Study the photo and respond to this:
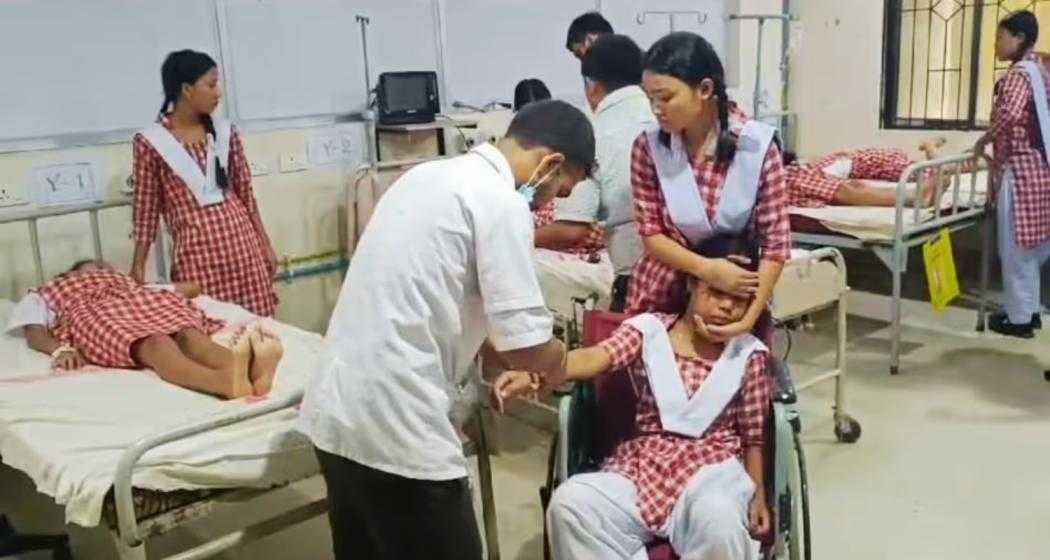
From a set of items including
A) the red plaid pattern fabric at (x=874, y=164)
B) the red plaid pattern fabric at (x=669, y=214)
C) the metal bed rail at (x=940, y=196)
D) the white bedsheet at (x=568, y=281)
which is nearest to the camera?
the red plaid pattern fabric at (x=669, y=214)

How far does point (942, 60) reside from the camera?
17.2ft

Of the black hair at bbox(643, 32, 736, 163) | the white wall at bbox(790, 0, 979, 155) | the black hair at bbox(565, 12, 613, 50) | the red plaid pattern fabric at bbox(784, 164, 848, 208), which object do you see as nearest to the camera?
the black hair at bbox(643, 32, 736, 163)

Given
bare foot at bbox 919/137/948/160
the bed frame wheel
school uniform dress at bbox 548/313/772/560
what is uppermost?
bare foot at bbox 919/137/948/160

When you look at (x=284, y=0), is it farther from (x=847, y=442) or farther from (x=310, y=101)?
(x=847, y=442)

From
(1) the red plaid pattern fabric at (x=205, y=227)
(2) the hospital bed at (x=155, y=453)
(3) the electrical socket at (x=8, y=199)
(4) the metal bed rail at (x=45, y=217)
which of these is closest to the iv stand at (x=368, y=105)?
(1) the red plaid pattern fabric at (x=205, y=227)

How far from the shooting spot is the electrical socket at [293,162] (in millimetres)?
3939

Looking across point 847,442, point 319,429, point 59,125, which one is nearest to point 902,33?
point 847,442

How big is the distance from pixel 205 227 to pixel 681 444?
1.79m

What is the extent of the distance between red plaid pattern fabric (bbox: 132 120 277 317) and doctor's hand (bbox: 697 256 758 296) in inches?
65.5

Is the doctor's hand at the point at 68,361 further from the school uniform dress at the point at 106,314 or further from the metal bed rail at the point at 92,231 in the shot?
the metal bed rail at the point at 92,231

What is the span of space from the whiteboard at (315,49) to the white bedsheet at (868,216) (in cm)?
183

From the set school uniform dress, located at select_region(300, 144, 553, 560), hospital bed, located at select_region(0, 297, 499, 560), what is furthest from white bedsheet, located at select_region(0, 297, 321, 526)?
school uniform dress, located at select_region(300, 144, 553, 560)

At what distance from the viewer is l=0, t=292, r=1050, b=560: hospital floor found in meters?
2.69

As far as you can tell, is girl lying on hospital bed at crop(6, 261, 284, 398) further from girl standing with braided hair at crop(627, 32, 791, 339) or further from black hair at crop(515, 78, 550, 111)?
black hair at crop(515, 78, 550, 111)
